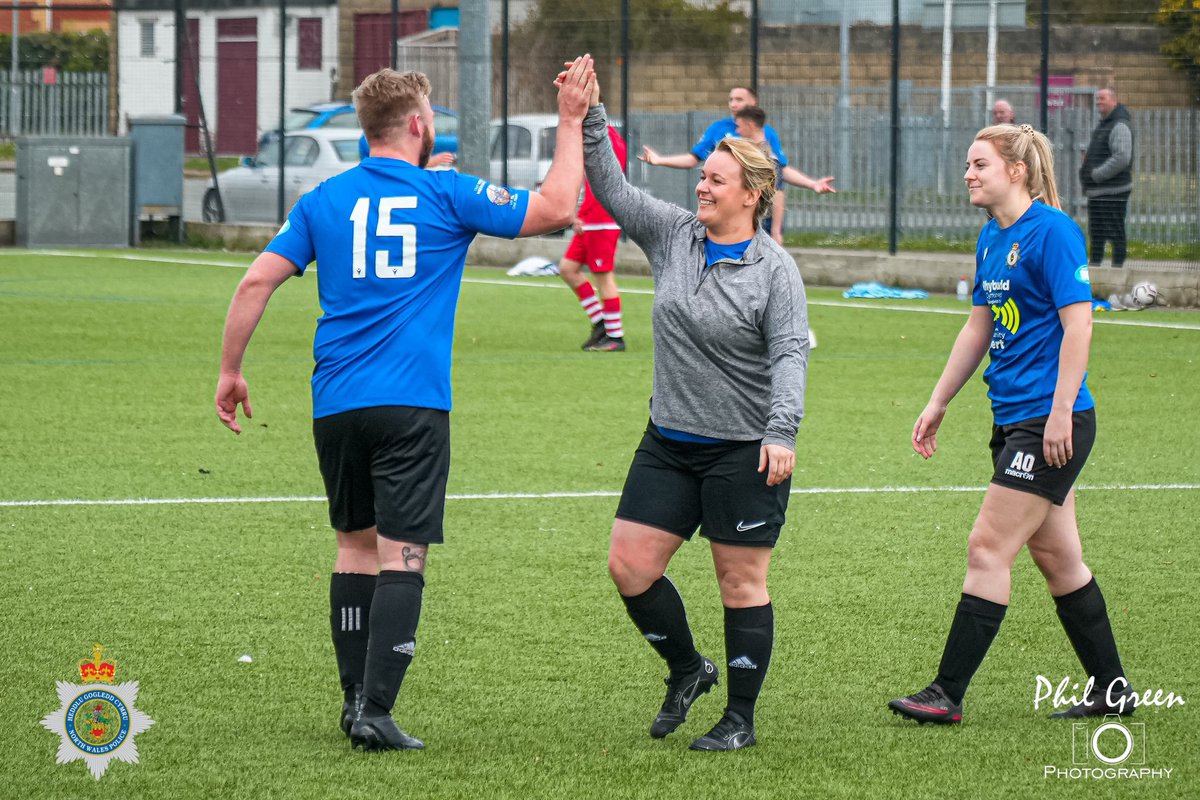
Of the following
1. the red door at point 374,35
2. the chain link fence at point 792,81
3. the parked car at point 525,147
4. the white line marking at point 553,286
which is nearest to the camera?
the white line marking at point 553,286

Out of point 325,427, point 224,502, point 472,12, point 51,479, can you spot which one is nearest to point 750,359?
point 325,427

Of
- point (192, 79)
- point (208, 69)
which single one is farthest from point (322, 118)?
point (192, 79)

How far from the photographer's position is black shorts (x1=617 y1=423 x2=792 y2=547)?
468 cm

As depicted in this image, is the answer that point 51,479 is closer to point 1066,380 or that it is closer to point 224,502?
point 224,502

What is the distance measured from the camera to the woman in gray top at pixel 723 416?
4684 millimetres

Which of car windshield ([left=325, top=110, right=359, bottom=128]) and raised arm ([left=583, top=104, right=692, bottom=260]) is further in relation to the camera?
car windshield ([left=325, top=110, right=359, bottom=128])

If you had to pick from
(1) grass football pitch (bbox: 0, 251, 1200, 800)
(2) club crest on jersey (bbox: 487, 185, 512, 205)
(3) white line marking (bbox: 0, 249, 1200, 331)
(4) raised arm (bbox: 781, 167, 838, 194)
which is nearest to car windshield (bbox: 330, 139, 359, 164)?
(3) white line marking (bbox: 0, 249, 1200, 331)

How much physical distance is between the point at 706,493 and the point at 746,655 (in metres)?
0.46

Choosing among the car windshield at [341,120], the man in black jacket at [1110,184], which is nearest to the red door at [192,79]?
the car windshield at [341,120]

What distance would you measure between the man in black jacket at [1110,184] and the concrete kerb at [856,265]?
312 mm

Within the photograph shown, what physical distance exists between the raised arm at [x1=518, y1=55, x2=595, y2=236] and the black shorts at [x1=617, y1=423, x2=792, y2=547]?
67cm

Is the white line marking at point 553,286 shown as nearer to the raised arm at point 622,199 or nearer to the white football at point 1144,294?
the white football at point 1144,294

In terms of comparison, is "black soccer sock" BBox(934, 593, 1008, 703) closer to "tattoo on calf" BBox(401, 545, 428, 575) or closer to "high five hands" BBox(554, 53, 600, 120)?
"tattoo on calf" BBox(401, 545, 428, 575)

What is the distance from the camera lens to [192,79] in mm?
25406
